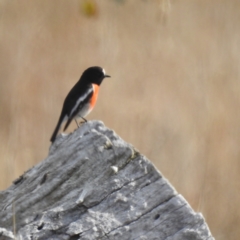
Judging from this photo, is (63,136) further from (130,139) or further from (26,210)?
(130,139)

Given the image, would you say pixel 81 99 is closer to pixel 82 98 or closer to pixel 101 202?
pixel 82 98

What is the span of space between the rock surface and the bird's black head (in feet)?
7.29

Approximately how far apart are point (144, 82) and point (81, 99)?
1.77m

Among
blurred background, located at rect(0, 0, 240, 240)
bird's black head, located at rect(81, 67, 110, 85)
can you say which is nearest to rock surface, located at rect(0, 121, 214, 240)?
bird's black head, located at rect(81, 67, 110, 85)

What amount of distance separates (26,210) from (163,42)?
4.31m

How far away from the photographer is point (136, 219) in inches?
88.0

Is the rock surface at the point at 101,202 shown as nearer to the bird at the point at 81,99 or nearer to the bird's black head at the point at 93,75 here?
the bird at the point at 81,99

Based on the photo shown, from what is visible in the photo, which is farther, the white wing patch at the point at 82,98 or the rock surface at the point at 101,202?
the white wing patch at the point at 82,98

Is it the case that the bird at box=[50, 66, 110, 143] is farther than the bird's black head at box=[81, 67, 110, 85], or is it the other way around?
the bird's black head at box=[81, 67, 110, 85]

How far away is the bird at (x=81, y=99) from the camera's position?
14.6ft

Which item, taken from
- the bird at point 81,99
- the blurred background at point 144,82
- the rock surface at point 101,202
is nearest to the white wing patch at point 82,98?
the bird at point 81,99

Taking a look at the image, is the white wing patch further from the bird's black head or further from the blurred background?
the blurred background

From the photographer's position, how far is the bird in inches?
175

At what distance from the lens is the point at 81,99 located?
450 cm
